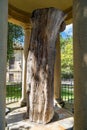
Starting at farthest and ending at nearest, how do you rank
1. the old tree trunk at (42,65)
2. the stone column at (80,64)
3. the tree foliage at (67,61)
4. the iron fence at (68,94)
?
the tree foliage at (67,61)
the iron fence at (68,94)
the old tree trunk at (42,65)
the stone column at (80,64)

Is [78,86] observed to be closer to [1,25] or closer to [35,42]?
[1,25]

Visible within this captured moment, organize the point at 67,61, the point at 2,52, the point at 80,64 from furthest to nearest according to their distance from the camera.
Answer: the point at 67,61 < the point at 80,64 < the point at 2,52

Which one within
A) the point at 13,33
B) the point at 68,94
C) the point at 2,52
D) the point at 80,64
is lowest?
the point at 68,94

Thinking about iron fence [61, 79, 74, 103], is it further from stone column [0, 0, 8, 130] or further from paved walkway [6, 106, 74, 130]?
stone column [0, 0, 8, 130]

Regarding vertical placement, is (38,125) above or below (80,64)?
below

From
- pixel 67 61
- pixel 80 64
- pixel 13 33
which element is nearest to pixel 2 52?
pixel 80 64

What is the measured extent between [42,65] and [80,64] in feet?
10.7

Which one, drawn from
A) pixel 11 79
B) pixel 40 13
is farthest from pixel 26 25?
pixel 11 79

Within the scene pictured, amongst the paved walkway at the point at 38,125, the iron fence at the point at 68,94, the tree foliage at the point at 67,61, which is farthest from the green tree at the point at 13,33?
the tree foliage at the point at 67,61

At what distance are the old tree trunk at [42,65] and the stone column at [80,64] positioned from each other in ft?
10.4

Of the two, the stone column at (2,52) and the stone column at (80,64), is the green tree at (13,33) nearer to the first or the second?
the stone column at (80,64)

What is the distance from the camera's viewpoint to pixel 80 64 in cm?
301

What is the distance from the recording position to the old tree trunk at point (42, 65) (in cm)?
625

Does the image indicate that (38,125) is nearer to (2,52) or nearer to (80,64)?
(80,64)
